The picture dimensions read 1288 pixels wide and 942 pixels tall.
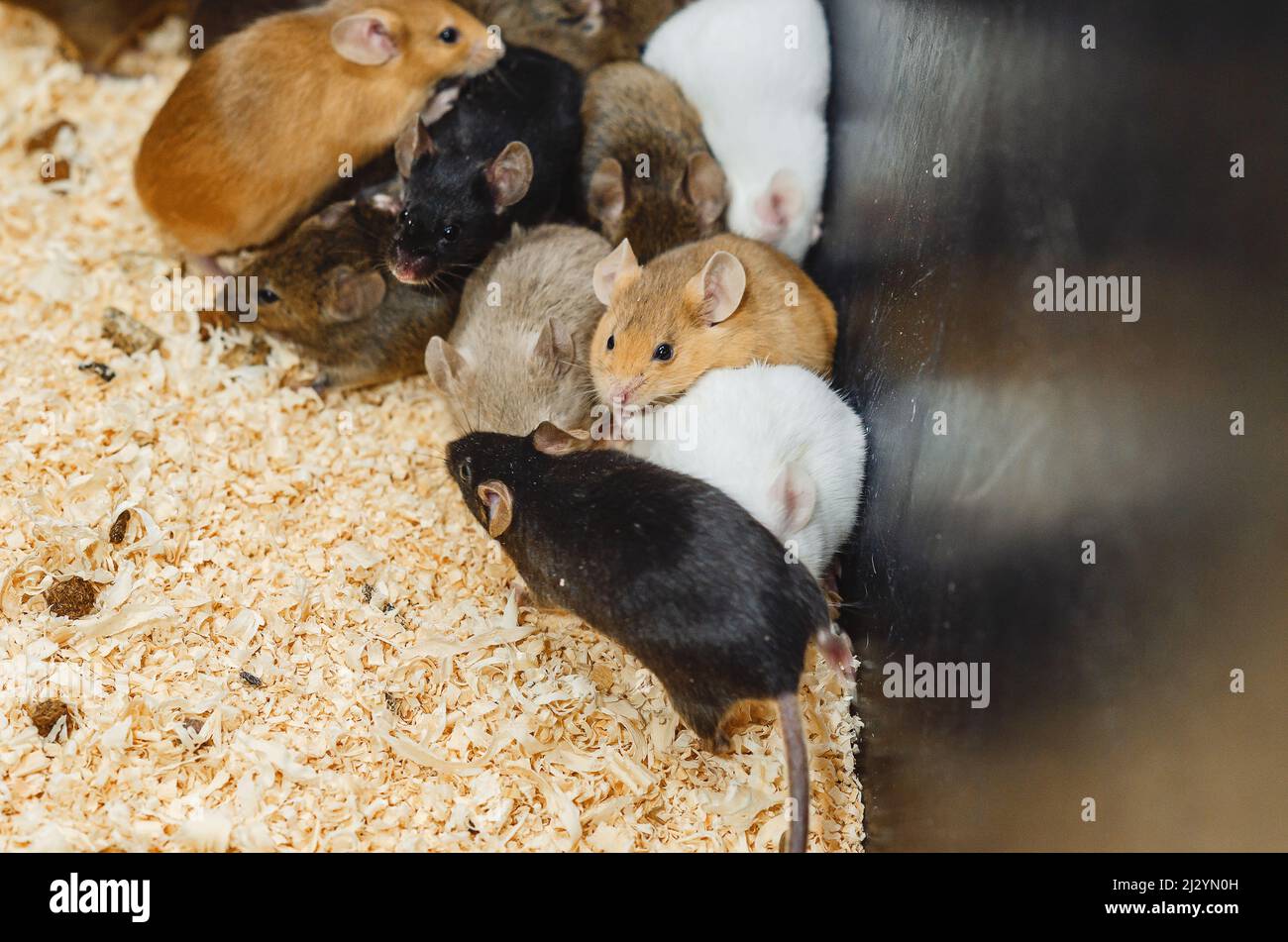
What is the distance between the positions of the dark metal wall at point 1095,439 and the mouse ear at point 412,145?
1.63 metres

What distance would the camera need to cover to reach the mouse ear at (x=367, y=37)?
3556mm

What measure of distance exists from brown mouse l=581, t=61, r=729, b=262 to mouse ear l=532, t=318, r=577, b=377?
447mm

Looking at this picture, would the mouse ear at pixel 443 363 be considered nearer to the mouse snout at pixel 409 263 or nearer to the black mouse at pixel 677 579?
the mouse snout at pixel 409 263

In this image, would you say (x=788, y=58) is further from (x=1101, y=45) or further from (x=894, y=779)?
(x=894, y=779)

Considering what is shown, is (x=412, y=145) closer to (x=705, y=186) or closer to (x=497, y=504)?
(x=705, y=186)

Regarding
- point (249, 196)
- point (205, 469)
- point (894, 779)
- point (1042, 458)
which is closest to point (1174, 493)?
point (1042, 458)

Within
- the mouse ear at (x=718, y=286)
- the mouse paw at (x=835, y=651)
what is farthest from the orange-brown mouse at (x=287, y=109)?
the mouse paw at (x=835, y=651)

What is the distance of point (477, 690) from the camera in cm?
290

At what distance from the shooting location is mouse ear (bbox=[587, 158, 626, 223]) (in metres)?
3.62

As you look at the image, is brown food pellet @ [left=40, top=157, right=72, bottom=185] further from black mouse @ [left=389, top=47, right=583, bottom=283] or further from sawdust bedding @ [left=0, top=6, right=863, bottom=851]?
black mouse @ [left=389, top=47, right=583, bottom=283]

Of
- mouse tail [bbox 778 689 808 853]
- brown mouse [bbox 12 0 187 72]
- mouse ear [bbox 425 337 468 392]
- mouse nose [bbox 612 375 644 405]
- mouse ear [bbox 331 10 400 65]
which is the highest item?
brown mouse [bbox 12 0 187 72]

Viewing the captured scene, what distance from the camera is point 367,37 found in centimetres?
359

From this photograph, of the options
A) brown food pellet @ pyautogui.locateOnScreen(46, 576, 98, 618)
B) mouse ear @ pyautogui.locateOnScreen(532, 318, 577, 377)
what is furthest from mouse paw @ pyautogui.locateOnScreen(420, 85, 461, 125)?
brown food pellet @ pyautogui.locateOnScreen(46, 576, 98, 618)

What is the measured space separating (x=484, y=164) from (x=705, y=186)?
2.43 feet
